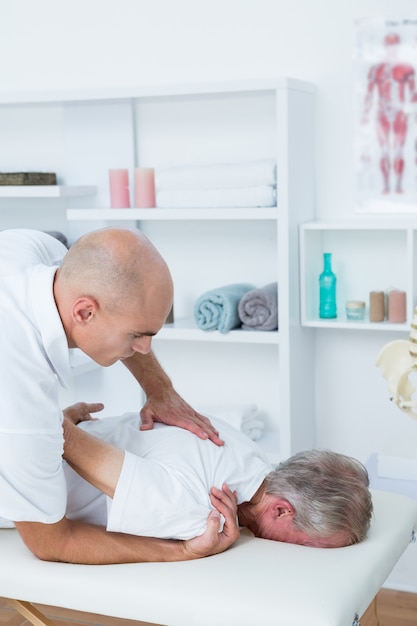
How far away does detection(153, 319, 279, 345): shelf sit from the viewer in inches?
114

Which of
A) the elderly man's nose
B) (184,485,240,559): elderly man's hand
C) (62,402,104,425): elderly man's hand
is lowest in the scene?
(184,485,240,559): elderly man's hand

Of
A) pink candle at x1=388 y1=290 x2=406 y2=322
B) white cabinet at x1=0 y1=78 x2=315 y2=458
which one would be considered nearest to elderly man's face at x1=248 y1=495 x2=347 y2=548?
white cabinet at x1=0 y1=78 x2=315 y2=458

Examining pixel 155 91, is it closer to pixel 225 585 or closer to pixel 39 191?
pixel 39 191

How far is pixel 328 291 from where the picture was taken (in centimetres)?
294

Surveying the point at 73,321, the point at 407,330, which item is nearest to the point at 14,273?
the point at 73,321

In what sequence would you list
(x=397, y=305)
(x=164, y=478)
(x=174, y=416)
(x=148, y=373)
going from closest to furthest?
(x=164, y=478)
(x=174, y=416)
(x=148, y=373)
(x=397, y=305)

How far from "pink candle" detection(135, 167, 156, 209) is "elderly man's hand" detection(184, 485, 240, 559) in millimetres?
1437

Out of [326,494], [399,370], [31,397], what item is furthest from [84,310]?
[399,370]

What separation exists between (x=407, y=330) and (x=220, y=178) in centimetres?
75

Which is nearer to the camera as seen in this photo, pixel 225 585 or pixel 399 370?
pixel 225 585

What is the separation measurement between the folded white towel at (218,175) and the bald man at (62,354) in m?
1.23

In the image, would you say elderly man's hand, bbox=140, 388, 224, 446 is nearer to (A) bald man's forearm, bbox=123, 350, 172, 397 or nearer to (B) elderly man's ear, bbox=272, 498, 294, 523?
(A) bald man's forearm, bbox=123, 350, 172, 397

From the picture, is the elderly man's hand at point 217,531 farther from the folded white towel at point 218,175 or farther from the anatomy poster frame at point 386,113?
the anatomy poster frame at point 386,113

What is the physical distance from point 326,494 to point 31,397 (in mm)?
603
